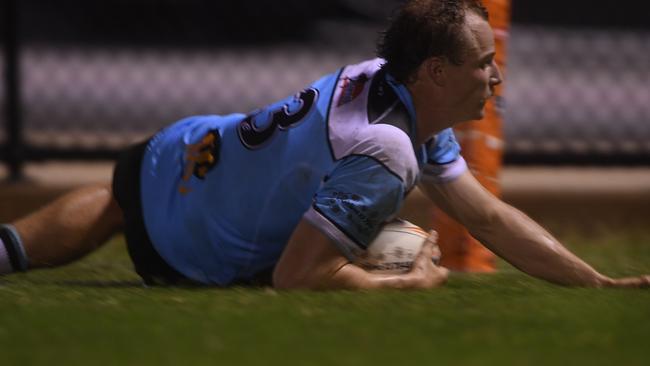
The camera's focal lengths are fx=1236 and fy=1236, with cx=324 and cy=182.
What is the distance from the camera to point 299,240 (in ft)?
10.5

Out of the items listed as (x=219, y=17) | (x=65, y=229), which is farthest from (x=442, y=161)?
(x=219, y=17)

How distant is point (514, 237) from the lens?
360 centimetres

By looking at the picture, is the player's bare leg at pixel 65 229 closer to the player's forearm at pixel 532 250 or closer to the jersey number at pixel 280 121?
the jersey number at pixel 280 121

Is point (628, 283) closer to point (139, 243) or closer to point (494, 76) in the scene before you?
point (494, 76)

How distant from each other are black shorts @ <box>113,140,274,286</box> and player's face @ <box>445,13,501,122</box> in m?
0.73

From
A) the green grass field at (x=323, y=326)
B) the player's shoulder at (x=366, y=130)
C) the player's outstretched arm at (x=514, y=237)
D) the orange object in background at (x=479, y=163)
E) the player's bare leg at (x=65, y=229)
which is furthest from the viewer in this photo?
the orange object in background at (x=479, y=163)

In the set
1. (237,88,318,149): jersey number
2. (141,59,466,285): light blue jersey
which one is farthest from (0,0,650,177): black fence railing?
(237,88,318,149): jersey number

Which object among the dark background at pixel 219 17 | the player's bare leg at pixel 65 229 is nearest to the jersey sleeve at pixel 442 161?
the player's bare leg at pixel 65 229

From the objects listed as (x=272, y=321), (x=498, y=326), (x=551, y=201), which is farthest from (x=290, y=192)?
(x=551, y=201)

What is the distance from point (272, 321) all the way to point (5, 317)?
2.16 ft

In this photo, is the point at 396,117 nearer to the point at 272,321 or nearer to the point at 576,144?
the point at 272,321

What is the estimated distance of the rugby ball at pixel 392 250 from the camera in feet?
11.3

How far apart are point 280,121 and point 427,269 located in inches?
22.7

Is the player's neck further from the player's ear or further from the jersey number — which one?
the jersey number
